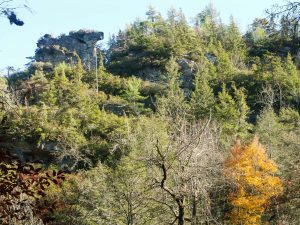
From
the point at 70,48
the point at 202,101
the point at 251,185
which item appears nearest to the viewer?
the point at 251,185

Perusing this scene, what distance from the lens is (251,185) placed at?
89.6ft

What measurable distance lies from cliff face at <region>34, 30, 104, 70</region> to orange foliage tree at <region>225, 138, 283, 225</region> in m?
42.4

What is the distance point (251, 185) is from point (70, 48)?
170ft

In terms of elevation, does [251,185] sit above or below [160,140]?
below

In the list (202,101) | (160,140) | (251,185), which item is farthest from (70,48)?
(160,140)

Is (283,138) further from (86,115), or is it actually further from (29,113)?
(29,113)

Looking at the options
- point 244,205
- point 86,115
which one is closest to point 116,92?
point 86,115

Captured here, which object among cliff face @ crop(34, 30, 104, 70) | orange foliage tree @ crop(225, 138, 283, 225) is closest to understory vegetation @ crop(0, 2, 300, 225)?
orange foliage tree @ crop(225, 138, 283, 225)

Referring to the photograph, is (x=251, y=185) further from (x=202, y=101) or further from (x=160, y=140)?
(x=202, y=101)

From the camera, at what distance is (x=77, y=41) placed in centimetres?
7312

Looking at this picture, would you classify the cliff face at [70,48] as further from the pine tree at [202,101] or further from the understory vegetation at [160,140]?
the pine tree at [202,101]

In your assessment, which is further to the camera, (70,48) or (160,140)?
(70,48)

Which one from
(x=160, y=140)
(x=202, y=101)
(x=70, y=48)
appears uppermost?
(x=70, y=48)

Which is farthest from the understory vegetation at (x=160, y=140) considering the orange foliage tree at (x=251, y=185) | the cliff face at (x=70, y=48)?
the cliff face at (x=70, y=48)
